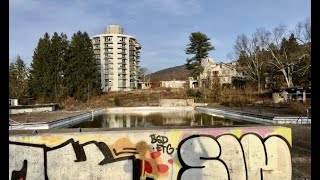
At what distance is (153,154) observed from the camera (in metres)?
6.70

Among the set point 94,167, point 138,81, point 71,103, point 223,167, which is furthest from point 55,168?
point 138,81

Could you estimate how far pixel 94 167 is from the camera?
6.62 metres

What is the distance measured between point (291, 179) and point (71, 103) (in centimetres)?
4600

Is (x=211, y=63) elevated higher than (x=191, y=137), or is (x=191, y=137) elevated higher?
(x=211, y=63)

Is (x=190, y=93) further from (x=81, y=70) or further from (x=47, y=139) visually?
(x=47, y=139)

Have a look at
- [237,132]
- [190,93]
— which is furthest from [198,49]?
[237,132]

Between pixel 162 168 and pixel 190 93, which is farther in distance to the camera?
pixel 190 93

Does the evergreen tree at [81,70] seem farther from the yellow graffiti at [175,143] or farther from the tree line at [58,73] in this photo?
the yellow graffiti at [175,143]

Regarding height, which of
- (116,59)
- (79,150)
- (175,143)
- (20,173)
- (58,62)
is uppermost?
(116,59)

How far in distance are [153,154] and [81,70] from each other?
54.4 metres

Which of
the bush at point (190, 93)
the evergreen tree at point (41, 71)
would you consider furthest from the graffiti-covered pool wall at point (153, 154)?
the bush at point (190, 93)

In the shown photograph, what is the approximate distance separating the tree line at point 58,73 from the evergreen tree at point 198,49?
2325 cm

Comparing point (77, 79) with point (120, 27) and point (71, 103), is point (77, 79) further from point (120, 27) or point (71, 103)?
point (120, 27)
